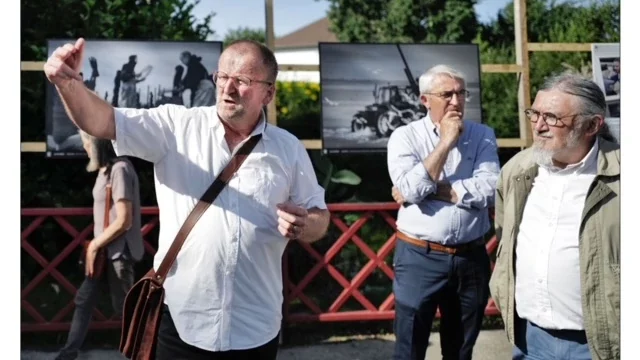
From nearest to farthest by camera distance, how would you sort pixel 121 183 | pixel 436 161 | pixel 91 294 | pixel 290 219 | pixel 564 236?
pixel 290 219
pixel 564 236
pixel 436 161
pixel 121 183
pixel 91 294

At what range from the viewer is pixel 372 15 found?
1301 centimetres

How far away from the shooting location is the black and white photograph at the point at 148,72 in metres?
4.99

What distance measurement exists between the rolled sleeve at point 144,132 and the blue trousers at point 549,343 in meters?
1.40

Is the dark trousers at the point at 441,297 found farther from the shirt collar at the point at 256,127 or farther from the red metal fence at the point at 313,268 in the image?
the red metal fence at the point at 313,268

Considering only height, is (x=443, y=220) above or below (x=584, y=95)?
below

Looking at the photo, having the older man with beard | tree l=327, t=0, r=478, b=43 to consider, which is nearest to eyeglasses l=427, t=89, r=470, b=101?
the older man with beard

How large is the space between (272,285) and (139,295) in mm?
417

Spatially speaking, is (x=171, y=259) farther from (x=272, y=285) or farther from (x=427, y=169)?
(x=427, y=169)

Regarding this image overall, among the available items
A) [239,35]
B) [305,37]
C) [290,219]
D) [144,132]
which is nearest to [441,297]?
[290,219]

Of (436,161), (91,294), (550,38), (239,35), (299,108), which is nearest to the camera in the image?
(436,161)

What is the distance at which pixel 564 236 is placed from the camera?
2.55m

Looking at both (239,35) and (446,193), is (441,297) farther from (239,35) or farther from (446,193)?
(239,35)

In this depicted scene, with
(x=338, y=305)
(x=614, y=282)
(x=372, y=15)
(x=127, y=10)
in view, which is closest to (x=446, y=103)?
(x=614, y=282)

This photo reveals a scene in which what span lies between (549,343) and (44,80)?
391 centimetres
